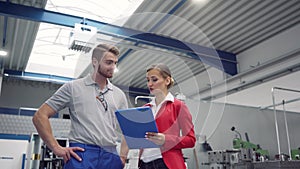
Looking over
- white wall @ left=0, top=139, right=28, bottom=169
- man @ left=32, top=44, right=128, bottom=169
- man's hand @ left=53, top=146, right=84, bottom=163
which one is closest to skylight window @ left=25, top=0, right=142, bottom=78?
man @ left=32, top=44, right=128, bottom=169

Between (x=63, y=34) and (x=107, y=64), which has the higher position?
(x=63, y=34)

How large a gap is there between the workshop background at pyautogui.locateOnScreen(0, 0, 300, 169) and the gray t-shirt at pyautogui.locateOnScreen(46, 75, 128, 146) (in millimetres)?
2236

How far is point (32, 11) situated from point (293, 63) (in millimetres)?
4596

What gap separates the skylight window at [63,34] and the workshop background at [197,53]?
0.06ft

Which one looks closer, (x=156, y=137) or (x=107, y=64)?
(x=156, y=137)

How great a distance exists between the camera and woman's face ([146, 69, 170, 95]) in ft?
4.32

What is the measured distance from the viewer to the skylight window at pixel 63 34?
5.20 m

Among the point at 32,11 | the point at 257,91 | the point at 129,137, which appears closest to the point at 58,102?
the point at 129,137

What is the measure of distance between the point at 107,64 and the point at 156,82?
24 cm

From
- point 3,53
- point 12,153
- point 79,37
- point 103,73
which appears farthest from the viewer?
point 3,53

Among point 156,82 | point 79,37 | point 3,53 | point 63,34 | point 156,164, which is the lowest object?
point 156,164

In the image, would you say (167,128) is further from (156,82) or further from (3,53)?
(3,53)

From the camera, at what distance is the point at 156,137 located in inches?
44.1

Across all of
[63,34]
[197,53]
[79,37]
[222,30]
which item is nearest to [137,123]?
[197,53]
